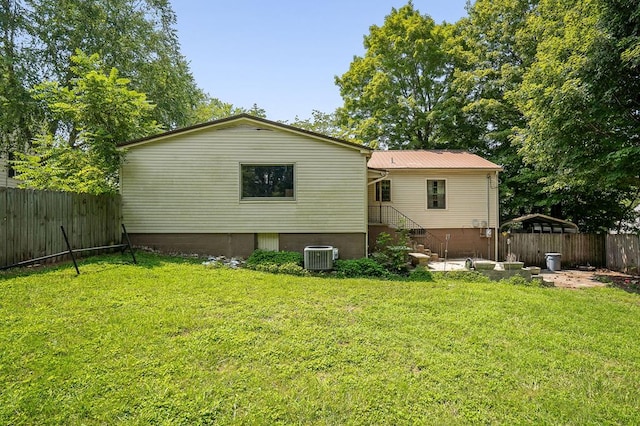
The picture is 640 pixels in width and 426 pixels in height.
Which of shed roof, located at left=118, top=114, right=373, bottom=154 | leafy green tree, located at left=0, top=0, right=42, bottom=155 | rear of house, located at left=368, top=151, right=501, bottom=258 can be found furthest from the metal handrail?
leafy green tree, located at left=0, top=0, right=42, bottom=155

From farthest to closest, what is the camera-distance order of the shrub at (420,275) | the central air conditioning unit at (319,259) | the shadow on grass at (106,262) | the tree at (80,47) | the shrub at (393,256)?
the tree at (80,47), the shrub at (393,256), the central air conditioning unit at (319,259), the shrub at (420,275), the shadow on grass at (106,262)

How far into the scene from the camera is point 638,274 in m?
10.2

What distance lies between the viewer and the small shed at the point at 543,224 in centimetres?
1314

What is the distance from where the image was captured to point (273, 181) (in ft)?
31.9

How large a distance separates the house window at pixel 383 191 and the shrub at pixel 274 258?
5.27m

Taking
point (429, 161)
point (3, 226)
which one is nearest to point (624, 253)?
point (429, 161)

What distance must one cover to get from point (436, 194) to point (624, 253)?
6703mm

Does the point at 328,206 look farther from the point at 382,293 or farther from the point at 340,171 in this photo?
the point at 382,293

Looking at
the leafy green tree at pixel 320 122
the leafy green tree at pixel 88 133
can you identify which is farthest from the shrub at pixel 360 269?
the leafy green tree at pixel 320 122

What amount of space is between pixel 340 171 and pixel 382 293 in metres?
4.48

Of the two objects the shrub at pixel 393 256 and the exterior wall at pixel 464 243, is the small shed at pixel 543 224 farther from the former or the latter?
the shrub at pixel 393 256

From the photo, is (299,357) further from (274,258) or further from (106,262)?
(106,262)

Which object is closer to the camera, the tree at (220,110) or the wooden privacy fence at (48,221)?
the wooden privacy fence at (48,221)

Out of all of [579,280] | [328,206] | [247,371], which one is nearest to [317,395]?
[247,371]
